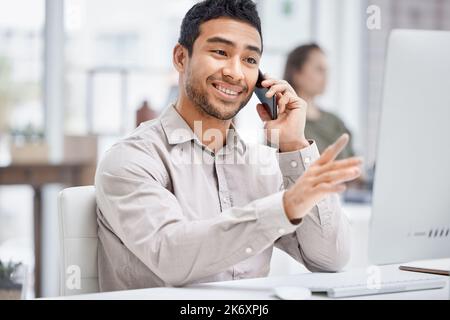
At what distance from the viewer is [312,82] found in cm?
317

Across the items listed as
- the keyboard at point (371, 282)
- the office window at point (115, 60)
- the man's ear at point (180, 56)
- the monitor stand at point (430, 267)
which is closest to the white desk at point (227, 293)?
the keyboard at point (371, 282)

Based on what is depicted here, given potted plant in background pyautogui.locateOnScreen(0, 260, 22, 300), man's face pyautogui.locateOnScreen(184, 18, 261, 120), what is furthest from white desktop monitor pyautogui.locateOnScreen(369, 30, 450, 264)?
potted plant in background pyautogui.locateOnScreen(0, 260, 22, 300)

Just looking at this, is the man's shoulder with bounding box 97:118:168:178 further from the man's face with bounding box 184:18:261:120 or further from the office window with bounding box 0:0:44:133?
the office window with bounding box 0:0:44:133

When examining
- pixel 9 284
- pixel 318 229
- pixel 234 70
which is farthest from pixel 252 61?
pixel 9 284

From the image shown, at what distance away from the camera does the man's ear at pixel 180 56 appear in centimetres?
148

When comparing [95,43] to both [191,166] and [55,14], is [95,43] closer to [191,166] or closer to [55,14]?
[55,14]

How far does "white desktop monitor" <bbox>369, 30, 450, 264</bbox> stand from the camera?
108 cm

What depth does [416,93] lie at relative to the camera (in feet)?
3.57

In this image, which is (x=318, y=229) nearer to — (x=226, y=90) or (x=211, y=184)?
(x=211, y=184)

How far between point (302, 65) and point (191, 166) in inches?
73.1

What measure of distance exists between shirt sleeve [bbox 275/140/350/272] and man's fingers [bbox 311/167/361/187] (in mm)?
329

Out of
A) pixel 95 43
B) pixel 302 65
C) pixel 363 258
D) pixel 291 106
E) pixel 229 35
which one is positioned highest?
pixel 95 43
